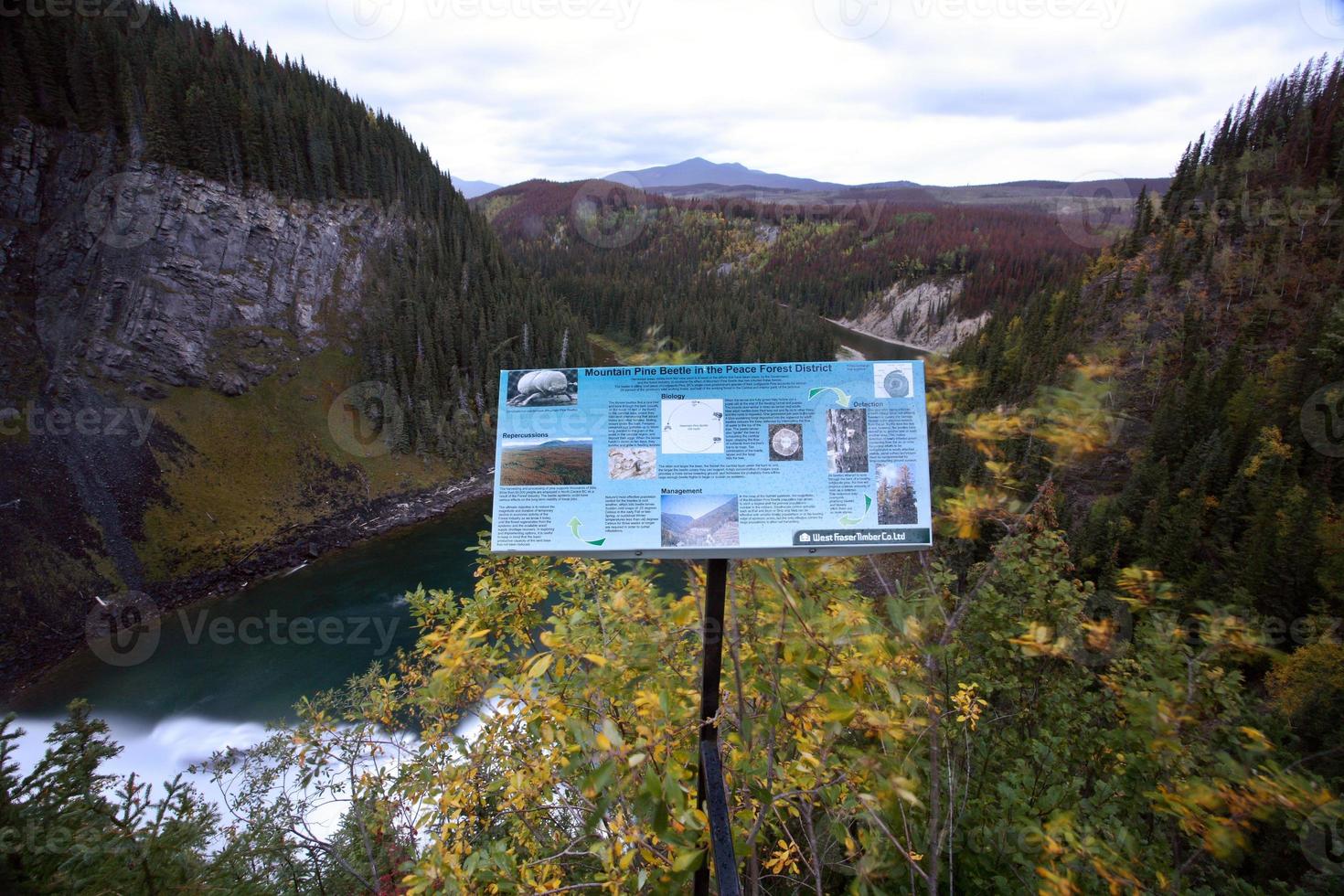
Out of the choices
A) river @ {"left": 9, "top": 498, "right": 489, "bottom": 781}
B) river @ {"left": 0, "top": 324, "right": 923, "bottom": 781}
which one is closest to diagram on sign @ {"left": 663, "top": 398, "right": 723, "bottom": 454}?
river @ {"left": 0, "top": 324, "right": 923, "bottom": 781}

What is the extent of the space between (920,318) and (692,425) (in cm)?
12224

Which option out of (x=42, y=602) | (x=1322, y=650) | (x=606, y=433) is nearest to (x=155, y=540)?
(x=42, y=602)

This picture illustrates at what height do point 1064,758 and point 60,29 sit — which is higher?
point 60,29

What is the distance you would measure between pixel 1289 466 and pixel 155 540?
6375 centimetres

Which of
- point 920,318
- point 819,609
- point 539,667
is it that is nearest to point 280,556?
point 539,667

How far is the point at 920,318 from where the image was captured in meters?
112

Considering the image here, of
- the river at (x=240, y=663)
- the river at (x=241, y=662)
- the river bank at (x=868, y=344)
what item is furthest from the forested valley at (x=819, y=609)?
the river bank at (x=868, y=344)

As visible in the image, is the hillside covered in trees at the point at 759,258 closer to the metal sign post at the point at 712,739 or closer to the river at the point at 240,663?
the river at the point at 240,663

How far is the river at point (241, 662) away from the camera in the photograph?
21906 mm

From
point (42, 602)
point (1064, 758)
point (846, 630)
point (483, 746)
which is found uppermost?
point (846, 630)

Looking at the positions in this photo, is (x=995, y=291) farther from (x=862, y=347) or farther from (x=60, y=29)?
(x=60, y=29)

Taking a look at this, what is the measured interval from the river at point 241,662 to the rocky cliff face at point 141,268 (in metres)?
23.0

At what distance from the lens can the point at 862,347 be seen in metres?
101

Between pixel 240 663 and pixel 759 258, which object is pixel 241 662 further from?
pixel 759 258
